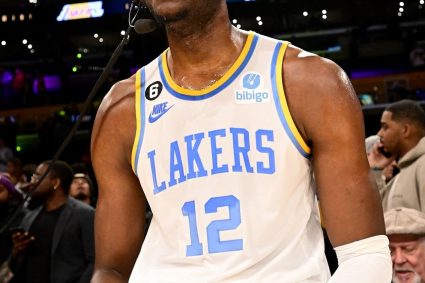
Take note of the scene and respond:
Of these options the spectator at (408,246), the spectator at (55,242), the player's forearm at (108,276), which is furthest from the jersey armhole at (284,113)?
the spectator at (55,242)

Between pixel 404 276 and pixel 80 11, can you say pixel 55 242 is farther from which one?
pixel 80 11

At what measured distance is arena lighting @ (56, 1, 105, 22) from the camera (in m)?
17.1

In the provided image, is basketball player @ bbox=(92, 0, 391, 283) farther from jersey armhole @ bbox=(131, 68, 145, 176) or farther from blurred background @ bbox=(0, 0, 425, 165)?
blurred background @ bbox=(0, 0, 425, 165)

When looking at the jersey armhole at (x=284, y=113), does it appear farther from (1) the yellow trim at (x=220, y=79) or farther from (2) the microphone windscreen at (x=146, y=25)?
(2) the microphone windscreen at (x=146, y=25)

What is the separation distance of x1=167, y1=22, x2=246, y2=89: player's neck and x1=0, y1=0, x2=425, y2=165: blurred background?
35.0 feet

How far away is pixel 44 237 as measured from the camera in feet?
17.2

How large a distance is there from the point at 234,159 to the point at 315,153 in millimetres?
167

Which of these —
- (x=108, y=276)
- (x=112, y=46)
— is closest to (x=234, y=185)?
(x=108, y=276)

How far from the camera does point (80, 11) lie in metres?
17.2

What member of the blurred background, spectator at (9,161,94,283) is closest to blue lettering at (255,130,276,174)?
Answer: spectator at (9,161,94,283)

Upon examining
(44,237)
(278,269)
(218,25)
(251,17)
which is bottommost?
(44,237)

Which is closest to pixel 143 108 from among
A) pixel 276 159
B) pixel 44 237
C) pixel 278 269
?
pixel 276 159

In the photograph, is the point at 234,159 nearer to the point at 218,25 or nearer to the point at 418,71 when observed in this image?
the point at 218,25

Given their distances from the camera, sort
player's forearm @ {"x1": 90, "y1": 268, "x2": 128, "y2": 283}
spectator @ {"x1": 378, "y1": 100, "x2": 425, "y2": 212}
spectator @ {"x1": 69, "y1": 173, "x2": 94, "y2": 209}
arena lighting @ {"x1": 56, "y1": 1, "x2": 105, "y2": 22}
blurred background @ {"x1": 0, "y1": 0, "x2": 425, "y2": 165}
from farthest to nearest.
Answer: arena lighting @ {"x1": 56, "y1": 1, "x2": 105, "y2": 22}
blurred background @ {"x1": 0, "y1": 0, "x2": 425, "y2": 165}
spectator @ {"x1": 69, "y1": 173, "x2": 94, "y2": 209}
spectator @ {"x1": 378, "y1": 100, "x2": 425, "y2": 212}
player's forearm @ {"x1": 90, "y1": 268, "x2": 128, "y2": 283}
